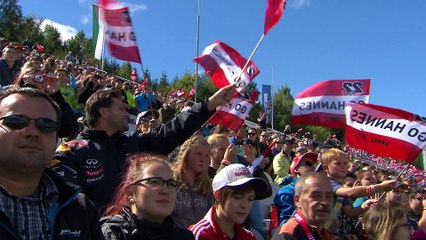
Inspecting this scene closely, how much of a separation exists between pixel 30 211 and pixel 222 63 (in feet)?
15.3

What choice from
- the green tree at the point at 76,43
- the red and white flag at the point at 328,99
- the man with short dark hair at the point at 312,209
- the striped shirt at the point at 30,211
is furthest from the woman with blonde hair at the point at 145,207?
the green tree at the point at 76,43

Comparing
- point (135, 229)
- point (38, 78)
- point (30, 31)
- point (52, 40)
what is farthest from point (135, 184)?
point (52, 40)

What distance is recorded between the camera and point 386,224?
4.23 meters

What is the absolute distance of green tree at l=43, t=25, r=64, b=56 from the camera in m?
55.3

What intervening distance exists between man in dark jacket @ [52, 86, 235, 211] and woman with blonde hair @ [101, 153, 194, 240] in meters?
0.63

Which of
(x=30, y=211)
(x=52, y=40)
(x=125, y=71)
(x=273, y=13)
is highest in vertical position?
(x=52, y=40)

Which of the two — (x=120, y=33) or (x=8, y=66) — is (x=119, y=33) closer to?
(x=120, y=33)

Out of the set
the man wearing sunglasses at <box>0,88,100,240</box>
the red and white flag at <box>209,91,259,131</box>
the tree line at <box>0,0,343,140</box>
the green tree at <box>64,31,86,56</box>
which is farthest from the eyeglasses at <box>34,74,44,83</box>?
the green tree at <box>64,31,86,56</box>

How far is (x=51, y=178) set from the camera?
231 centimetres

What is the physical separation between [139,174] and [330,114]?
4.58 m

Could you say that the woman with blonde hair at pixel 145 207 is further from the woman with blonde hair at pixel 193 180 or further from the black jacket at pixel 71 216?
the woman with blonde hair at pixel 193 180

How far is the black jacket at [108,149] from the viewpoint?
3734 mm

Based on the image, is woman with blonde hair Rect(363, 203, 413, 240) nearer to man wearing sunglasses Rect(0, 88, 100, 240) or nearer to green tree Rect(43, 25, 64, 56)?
man wearing sunglasses Rect(0, 88, 100, 240)

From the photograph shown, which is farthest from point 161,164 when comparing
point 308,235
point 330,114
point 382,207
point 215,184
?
point 330,114
